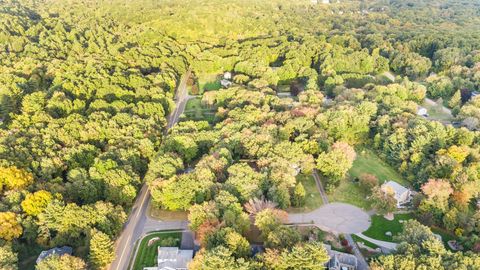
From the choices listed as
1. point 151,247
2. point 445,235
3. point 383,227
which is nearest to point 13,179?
point 151,247

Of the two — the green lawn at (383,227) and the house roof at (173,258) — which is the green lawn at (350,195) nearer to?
the green lawn at (383,227)

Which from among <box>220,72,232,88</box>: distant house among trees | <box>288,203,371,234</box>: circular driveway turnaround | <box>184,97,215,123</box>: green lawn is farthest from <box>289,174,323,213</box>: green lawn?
<box>220,72,232,88</box>: distant house among trees

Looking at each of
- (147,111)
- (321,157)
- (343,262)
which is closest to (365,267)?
(343,262)

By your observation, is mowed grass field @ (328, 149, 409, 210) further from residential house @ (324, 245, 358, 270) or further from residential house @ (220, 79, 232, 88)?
residential house @ (220, 79, 232, 88)

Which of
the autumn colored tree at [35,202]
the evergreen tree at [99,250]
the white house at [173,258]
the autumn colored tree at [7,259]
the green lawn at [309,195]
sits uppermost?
the autumn colored tree at [35,202]

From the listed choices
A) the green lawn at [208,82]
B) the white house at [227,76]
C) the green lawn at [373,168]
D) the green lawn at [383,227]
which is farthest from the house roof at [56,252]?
the white house at [227,76]

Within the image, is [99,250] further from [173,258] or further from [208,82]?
[208,82]
